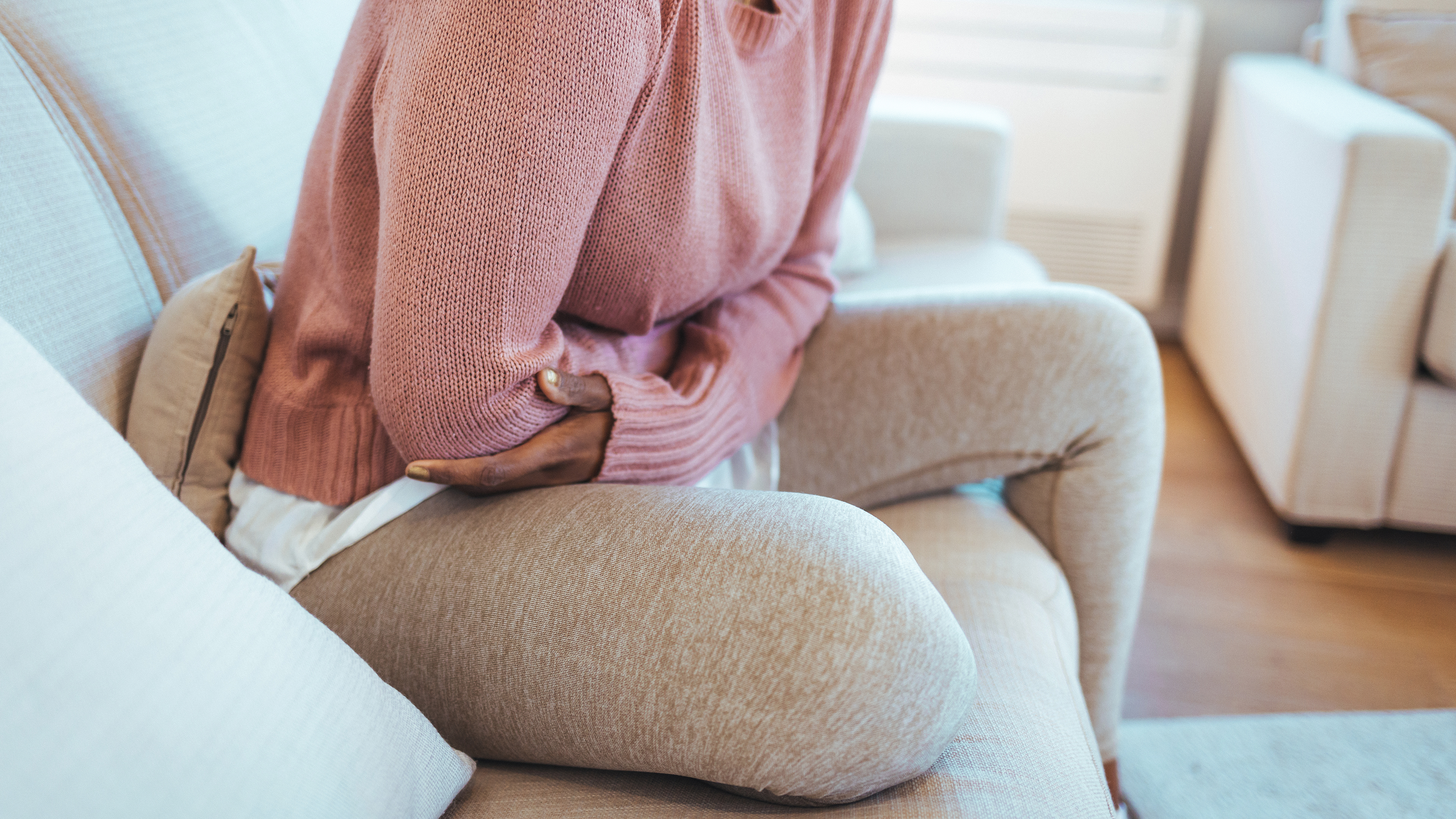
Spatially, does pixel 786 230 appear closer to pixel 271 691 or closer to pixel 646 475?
pixel 646 475

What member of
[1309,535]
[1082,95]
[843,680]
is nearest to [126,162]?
[843,680]

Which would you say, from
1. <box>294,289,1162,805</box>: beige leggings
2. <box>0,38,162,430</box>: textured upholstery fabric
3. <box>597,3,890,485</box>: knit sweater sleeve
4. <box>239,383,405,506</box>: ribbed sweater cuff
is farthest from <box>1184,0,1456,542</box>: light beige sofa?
<box>0,38,162,430</box>: textured upholstery fabric

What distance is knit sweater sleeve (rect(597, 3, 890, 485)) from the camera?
66 cm

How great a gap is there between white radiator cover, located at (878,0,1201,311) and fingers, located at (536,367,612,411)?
1699 millimetres

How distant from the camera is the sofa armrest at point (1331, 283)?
4.21 feet

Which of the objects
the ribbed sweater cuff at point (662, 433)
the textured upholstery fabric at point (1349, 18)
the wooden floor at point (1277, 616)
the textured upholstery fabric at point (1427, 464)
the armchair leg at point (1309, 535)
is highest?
the textured upholstery fabric at point (1349, 18)

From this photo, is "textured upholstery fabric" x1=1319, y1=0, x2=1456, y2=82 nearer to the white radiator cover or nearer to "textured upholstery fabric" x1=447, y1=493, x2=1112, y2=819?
the white radiator cover

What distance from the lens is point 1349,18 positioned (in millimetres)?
1656

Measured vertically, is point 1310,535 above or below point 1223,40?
below

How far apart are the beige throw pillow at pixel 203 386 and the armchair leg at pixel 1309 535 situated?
57.5 inches

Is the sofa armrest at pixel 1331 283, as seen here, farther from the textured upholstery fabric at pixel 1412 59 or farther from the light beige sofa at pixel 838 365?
the light beige sofa at pixel 838 365

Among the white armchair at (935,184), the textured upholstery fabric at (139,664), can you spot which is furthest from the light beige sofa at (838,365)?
the white armchair at (935,184)

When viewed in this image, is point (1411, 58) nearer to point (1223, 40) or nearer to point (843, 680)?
point (1223, 40)

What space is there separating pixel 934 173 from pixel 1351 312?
1.98ft
